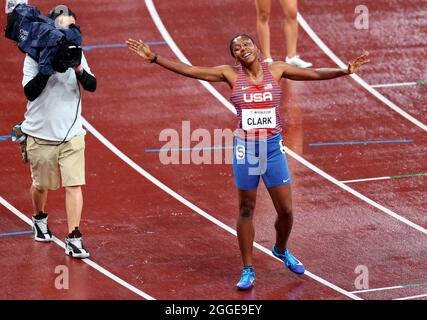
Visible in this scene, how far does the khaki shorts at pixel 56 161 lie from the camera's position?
10.8 meters

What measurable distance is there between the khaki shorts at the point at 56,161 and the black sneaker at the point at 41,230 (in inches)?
17.9

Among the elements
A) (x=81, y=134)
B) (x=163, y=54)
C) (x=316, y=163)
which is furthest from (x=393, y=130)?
(x=81, y=134)

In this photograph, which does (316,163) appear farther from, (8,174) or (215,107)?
(8,174)

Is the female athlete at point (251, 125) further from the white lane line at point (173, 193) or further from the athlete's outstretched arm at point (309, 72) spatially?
the white lane line at point (173, 193)

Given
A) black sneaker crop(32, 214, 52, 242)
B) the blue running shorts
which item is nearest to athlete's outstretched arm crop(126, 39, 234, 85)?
the blue running shorts

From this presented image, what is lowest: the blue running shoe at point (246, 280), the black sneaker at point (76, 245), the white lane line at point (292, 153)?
the blue running shoe at point (246, 280)

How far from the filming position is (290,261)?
10578mm

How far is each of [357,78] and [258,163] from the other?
5.35m

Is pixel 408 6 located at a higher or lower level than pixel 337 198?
higher

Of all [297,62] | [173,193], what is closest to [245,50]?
[173,193]

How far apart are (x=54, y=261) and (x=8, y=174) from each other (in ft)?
6.87

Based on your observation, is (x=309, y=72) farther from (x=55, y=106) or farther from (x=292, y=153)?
(x=292, y=153)

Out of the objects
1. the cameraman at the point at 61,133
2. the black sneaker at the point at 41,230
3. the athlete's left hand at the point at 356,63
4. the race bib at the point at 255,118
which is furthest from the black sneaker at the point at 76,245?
the athlete's left hand at the point at 356,63

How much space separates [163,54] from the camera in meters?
15.4
